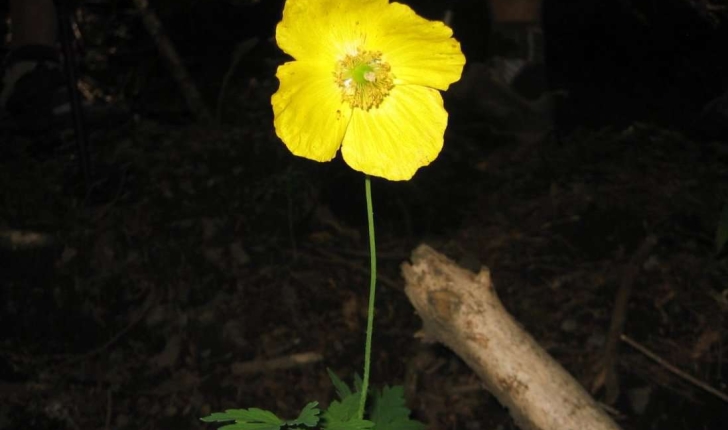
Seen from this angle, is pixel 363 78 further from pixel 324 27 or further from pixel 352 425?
pixel 352 425

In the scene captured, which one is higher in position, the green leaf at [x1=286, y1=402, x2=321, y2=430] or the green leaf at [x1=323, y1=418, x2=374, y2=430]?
the green leaf at [x1=286, y1=402, x2=321, y2=430]

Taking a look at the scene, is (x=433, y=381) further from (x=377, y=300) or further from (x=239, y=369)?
(x=239, y=369)

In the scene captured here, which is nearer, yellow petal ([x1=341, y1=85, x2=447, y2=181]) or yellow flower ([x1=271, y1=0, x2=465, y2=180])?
yellow flower ([x1=271, y1=0, x2=465, y2=180])

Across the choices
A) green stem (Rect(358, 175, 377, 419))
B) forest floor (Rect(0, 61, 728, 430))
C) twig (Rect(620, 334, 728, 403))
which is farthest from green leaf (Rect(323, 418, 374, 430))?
twig (Rect(620, 334, 728, 403))


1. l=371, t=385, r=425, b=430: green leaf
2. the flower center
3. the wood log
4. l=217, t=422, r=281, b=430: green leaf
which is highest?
the flower center

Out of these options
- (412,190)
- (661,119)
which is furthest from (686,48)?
(412,190)

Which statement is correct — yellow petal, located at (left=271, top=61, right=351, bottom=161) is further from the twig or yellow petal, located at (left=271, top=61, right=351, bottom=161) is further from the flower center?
the twig
